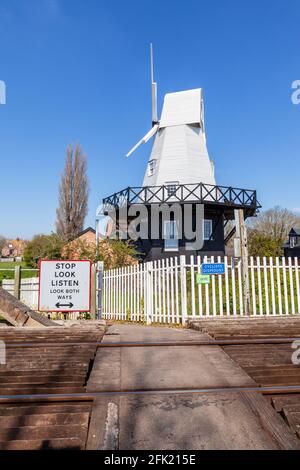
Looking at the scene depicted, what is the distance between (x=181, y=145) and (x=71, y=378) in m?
27.6

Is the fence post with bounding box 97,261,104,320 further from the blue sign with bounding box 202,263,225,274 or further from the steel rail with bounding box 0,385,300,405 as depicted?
the steel rail with bounding box 0,385,300,405

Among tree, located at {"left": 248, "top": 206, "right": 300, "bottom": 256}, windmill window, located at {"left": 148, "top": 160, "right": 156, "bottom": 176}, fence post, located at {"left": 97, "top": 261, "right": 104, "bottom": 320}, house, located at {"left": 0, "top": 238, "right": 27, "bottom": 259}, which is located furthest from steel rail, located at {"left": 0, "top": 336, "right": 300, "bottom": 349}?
house, located at {"left": 0, "top": 238, "right": 27, "bottom": 259}

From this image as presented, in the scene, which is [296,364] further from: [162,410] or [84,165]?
[84,165]

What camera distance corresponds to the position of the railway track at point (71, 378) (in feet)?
8.21

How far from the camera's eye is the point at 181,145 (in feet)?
95.7

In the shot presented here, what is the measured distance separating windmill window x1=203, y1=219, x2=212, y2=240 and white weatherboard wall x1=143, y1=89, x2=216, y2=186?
358cm

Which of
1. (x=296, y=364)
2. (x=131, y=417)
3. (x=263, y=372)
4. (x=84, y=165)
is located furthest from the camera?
(x=84, y=165)

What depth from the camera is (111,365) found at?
163 inches

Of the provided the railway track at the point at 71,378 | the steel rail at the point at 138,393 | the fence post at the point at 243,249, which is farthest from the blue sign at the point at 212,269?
the steel rail at the point at 138,393

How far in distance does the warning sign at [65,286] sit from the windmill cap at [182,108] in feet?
79.5

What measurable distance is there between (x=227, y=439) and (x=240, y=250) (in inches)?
301

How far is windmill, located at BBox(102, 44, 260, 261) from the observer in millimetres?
24484

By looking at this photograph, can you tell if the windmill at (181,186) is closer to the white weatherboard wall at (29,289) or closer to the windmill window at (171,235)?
the windmill window at (171,235)
